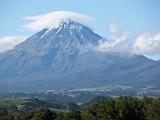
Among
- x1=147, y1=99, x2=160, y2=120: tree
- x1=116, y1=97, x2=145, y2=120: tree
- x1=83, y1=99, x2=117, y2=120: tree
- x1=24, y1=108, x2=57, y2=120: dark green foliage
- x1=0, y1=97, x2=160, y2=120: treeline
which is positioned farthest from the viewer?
x1=24, y1=108, x2=57, y2=120: dark green foliage

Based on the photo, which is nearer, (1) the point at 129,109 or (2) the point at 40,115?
(1) the point at 129,109

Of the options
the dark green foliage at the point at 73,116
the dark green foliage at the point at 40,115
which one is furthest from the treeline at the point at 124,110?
the dark green foliage at the point at 40,115

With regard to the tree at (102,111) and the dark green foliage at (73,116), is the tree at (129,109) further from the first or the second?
the dark green foliage at (73,116)

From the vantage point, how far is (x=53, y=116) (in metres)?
119

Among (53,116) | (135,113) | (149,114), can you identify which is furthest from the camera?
(53,116)

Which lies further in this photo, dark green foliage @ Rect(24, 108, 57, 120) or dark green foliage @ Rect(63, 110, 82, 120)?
dark green foliage @ Rect(24, 108, 57, 120)

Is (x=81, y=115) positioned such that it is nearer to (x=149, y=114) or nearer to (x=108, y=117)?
(x=108, y=117)

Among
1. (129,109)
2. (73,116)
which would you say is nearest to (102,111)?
(129,109)

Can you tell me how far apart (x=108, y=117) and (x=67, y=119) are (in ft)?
52.6

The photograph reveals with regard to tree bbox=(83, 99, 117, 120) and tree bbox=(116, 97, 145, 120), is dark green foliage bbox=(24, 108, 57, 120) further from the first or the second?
tree bbox=(116, 97, 145, 120)

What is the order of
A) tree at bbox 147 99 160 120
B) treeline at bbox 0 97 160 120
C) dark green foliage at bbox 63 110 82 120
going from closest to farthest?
tree at bbox 147 99 160 120 < treeline at bbox 0 97 160 120 < dark green foliage at bbox 63 110 82 120

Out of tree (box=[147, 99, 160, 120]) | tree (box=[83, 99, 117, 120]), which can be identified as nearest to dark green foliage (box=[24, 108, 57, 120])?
tree (box=[83, 99, 117, 120])

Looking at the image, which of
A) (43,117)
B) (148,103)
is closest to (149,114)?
(148,103)

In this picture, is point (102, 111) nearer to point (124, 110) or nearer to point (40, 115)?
point (124, 110)
